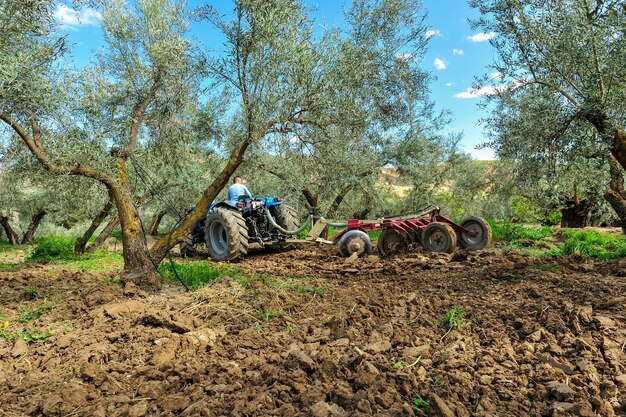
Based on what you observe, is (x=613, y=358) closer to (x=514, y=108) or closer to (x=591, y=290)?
(x=591, y=290)

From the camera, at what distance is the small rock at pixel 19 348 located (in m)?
3.80

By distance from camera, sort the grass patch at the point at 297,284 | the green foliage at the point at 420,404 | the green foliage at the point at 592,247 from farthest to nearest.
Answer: the green foliage at the point at 592,247
the grass patch at the point at 297,284
the green foliage at the point at 420,404

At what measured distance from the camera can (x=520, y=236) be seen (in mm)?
11508

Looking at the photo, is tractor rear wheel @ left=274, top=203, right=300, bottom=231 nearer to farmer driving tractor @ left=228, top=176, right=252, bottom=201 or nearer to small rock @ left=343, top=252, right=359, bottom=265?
farmer driving tractor @ left=228, top=176, right=252, bottom=201

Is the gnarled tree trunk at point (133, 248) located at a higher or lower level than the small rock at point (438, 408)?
higher

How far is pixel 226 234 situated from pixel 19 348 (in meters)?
5.81

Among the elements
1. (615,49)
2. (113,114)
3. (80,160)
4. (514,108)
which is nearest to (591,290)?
(615,49)

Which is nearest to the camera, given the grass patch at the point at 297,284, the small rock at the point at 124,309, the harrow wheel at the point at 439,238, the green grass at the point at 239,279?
the small rock at the point at 124,309

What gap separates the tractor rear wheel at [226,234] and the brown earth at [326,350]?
122 inches

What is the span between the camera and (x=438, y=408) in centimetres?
241

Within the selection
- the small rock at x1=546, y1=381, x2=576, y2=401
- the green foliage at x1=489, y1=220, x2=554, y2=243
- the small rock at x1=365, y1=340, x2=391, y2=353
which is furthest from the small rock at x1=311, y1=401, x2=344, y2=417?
the green foliage at x1=489, y1=220, x2=554, y2=243

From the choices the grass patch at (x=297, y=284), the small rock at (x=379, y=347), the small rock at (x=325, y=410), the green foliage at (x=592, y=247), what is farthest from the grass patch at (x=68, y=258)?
the green foliage at (x=592, y=247)

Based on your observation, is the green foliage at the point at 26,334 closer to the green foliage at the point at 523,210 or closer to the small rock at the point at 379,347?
the small rock at the point at 379,347

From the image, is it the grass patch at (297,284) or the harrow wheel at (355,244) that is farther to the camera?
the harrow wheel at (355,244)
